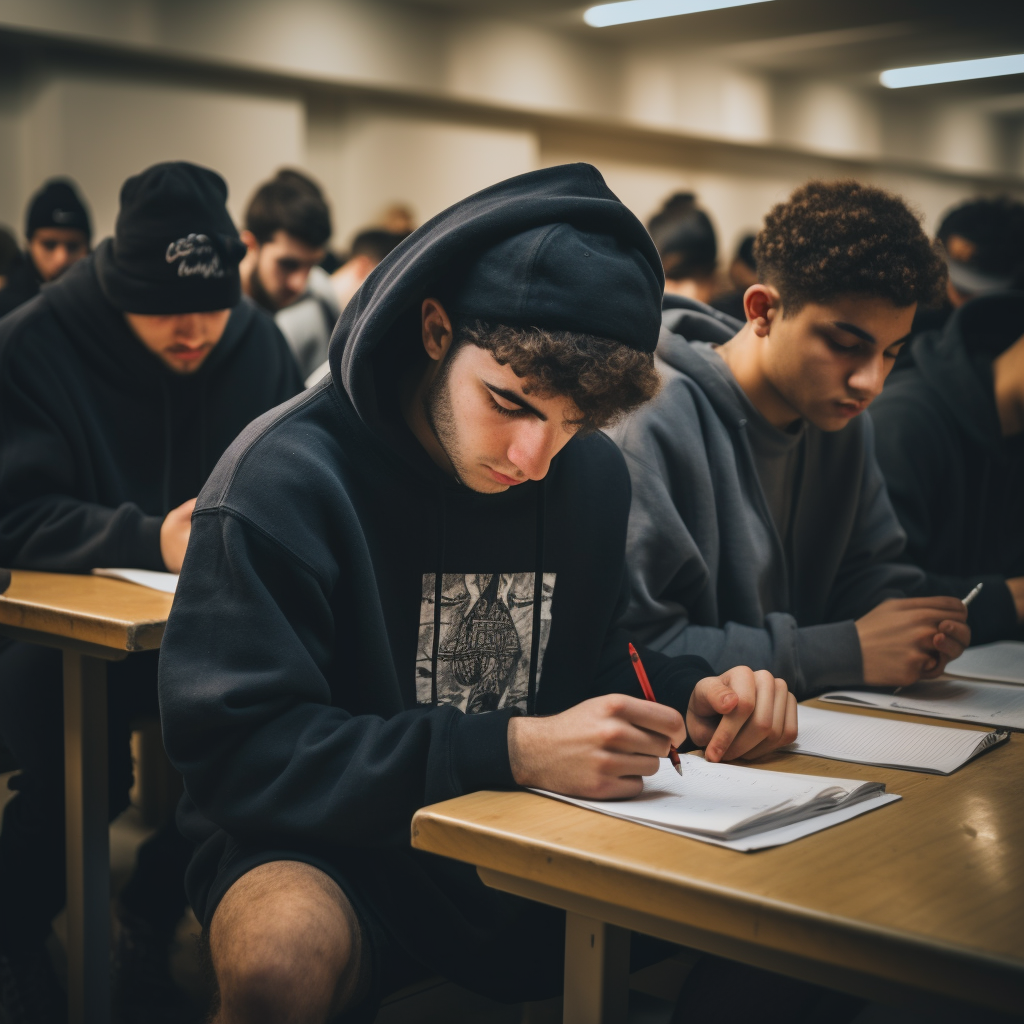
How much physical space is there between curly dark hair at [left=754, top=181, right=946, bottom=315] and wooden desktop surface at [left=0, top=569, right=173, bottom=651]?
106 cm

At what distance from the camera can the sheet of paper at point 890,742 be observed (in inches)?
46.8

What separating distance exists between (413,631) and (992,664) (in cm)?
100

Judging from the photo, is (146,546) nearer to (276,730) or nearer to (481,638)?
(481,638)

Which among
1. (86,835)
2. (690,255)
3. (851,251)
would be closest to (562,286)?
(851,251)

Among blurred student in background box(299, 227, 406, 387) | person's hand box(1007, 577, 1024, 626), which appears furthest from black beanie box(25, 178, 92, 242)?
person's hand box(1007, 577, 1024, 626)

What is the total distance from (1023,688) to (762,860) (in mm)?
908

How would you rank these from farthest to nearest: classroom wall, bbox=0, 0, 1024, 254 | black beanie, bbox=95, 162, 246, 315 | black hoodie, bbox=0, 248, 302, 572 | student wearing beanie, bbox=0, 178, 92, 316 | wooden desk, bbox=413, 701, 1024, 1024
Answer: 1. classroom wall, bbox=0, 0, 1024, 254
2. student wearing beanie, bbox=0, 178, 92, 316
3. black beanie, bbox=95, 162, 246, 315
4. black hoodie, bbox=0, 248, 302, 572
5. wooden desk, bbox=413, 701, 1024, 1024

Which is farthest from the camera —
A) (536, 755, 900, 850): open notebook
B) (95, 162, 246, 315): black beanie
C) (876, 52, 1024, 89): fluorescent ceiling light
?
(876, 52, 1024, 89): fluorescent ceiling light

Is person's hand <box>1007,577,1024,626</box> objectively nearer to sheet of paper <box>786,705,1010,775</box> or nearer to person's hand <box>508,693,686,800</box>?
sheet of paper <box>786,705,1010,775</box>

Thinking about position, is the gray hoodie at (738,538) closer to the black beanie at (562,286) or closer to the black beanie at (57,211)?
the black beanie at (562,286)

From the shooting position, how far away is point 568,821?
939mm

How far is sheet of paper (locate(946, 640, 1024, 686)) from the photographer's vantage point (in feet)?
5.44

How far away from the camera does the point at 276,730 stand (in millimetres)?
1045

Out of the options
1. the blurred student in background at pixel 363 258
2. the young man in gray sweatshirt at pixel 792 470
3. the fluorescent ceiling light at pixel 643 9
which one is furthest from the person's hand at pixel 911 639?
the fluorescent ceiling light at pixel 643 9
